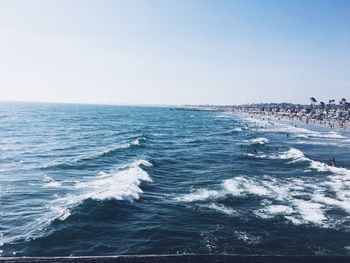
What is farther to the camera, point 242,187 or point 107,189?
point 242,187

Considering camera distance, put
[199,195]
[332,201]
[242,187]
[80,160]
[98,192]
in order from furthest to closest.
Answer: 1. [80,160]
2. [242,187]
3. [98,192]
4. [199,195]
5. [332,201]

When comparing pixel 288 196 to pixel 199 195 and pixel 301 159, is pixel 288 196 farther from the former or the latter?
pixel 301 159

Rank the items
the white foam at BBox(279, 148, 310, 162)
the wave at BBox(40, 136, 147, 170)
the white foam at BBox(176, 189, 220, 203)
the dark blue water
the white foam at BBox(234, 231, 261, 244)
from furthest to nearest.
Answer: the white foam at BBox(279, 148, 310, 162) < the wave at BBox(40, 136, 147, 170) < the white foam at BBox(176, 189, 220, 203) < the white foam at BBox(234, 231, 261, 244) < the dark blue water

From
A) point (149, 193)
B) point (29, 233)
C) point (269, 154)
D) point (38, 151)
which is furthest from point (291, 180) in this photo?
point (38, 151)

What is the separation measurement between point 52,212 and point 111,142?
5170cm

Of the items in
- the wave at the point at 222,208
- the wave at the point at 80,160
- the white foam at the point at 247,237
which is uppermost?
the wave at the point at 222,208

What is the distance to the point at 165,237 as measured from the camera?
84.9 feet

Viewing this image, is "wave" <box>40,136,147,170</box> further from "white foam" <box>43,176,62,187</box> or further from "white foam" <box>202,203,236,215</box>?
"white foam" <box>202,203,236,215</box>

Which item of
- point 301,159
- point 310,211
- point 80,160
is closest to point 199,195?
point 310,211

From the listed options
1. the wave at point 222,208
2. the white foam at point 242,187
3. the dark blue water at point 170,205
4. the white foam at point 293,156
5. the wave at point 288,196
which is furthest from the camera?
the white foam at point 293,156

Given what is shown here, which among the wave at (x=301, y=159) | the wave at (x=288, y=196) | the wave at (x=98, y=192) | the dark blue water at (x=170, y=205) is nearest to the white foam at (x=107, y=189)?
the wave at (x=98, y=192)

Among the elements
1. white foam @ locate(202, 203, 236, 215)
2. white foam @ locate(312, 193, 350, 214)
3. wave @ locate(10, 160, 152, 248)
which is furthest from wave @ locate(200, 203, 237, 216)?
white foam @ locate(312, 193, 350, 214)

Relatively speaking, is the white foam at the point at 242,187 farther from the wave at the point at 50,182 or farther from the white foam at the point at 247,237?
the wave at the point at 50,182

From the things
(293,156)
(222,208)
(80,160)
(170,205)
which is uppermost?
(293,156)
